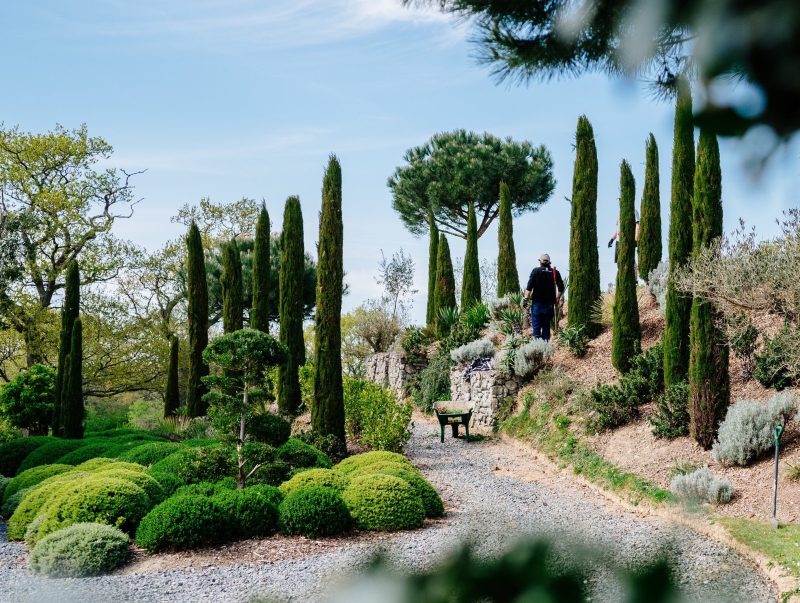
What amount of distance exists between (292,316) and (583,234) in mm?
6869

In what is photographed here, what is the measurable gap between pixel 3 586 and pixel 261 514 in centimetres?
239

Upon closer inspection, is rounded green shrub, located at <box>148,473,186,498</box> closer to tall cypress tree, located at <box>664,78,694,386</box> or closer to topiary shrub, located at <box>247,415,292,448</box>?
topiary shrub, located at <box>247,415,292,448</box>

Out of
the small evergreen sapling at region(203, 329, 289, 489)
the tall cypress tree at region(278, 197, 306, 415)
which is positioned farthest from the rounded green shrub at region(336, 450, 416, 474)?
the tall cypress tree at region(278, 197, 306, 415)

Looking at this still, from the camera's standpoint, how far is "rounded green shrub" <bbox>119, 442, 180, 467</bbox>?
1048cm

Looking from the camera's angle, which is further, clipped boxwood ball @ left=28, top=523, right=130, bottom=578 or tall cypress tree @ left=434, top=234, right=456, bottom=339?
tall cypress tree @ left=434, top=234, right=456, bottom=339

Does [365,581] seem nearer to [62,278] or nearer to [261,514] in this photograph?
[261,514]

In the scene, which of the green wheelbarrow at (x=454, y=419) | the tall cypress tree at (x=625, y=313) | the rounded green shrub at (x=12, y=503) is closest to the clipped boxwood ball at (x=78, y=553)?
the rounded green shrub at (x=12, y=503)

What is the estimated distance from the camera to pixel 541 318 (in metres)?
15.0

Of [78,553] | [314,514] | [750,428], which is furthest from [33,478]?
[750,428]

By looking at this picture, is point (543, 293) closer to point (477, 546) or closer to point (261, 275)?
point (261, 275)

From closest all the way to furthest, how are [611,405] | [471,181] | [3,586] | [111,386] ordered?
[3,586] → [611,405] → [111,386] → [471,181]

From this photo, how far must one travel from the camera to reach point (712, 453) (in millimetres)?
9133

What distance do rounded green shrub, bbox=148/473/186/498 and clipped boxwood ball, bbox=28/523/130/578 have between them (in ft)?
5.49

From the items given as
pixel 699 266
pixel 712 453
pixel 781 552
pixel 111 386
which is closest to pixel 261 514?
pixel 781 552
